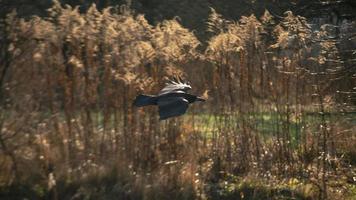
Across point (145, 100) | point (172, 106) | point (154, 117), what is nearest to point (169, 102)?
point (172, 106)

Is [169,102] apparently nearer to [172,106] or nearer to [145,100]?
[172,106]

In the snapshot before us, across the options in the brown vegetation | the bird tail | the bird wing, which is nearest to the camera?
the bird wing

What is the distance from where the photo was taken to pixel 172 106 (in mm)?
4844

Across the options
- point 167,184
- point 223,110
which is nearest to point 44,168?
point 167,184

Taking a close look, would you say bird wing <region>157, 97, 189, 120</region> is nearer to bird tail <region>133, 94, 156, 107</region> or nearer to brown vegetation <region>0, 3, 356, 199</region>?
bird tail <region>133, 94, 156, 107</region>

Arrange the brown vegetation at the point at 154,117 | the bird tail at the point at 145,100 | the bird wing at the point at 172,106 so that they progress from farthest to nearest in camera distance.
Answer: the brown vegetation at the point at 154,117 → the bird tail at the point at 145,100 → the bird wing at the point at 172,106

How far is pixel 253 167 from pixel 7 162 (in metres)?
2.89

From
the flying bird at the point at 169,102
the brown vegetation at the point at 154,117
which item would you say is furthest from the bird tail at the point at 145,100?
the brown vegetation at the point at 154,117

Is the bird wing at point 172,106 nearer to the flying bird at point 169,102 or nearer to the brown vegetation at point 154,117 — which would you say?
the flying bird at point 169,102

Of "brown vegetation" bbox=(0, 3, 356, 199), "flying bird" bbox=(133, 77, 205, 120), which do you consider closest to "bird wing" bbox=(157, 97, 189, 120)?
"flying bird" bbox=(133, 77, 205, 120)

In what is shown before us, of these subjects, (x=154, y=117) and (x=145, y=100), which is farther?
(x=154, y=117)

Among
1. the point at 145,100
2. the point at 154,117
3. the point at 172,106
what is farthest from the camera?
the point at 154,117

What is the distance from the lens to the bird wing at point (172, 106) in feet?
15.7

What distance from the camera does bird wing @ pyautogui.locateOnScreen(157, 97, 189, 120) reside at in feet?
15.7
